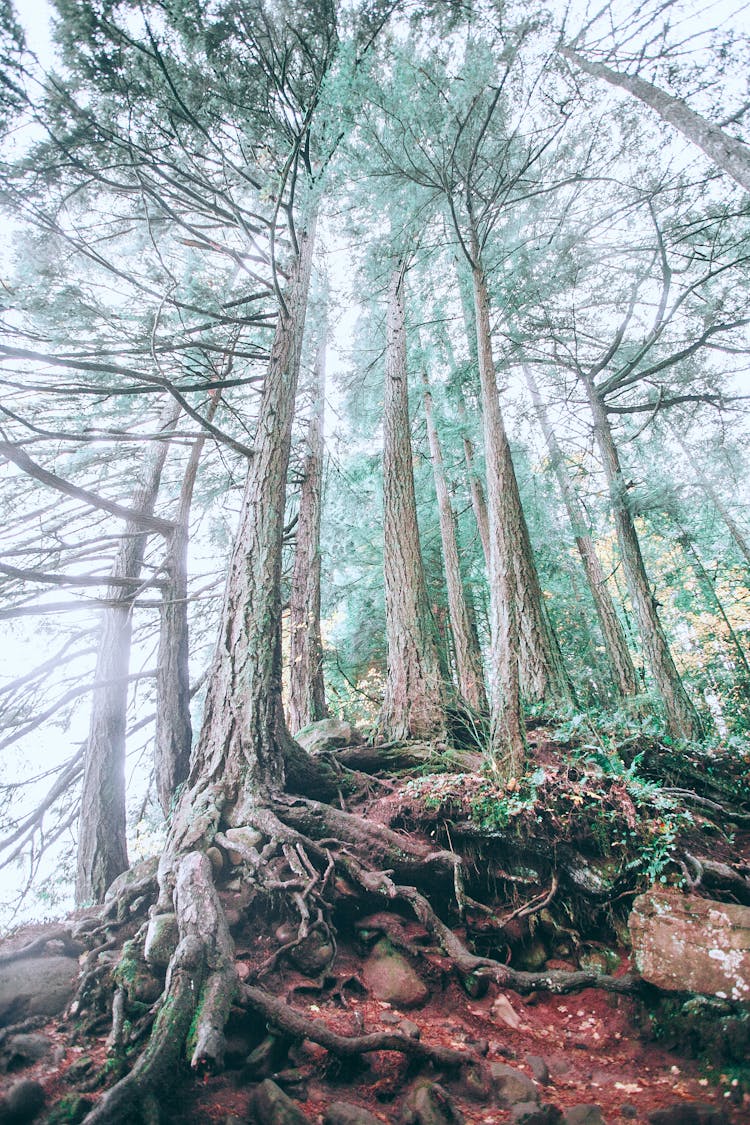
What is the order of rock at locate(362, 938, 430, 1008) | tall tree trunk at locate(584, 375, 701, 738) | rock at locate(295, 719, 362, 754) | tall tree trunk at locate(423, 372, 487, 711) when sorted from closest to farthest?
rock at locate(362, 938, 430, 1008) → rock at locate(295, 719, 362, 754) → tall tree trunk at locate(584, 375, 701, 738) → tall tree trunk at locate(423, 372, 487, 711)

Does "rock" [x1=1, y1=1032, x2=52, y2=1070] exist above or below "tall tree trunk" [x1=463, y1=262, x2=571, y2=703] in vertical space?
below

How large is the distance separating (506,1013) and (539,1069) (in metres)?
0.44

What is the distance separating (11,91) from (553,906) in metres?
8.44

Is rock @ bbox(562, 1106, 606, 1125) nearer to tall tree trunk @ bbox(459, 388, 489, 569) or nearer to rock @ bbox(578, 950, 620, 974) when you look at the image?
rock @ bbox(578, 950, 620, 974)

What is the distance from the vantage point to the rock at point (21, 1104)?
1.71m

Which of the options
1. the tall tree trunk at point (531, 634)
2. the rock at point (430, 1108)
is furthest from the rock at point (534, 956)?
the tall tree trunk at point (531, 634)

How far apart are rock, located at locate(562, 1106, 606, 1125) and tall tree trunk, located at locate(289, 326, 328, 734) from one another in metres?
4.79

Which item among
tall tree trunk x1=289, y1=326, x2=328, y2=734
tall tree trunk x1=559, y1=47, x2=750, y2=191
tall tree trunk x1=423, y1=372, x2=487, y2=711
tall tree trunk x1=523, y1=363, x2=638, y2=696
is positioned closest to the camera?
tall tree trunk x1=559, y1=47, x2=750, y2=191

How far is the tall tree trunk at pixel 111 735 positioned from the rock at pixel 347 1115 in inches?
166

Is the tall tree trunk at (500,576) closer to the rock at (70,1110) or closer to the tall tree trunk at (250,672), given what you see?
the tall tree trunk at (250,672)

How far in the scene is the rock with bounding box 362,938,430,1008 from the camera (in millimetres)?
2740

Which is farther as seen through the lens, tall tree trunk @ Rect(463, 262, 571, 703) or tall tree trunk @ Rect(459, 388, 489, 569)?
tall tree trunk @ Rect(459, 388, 489, 569)

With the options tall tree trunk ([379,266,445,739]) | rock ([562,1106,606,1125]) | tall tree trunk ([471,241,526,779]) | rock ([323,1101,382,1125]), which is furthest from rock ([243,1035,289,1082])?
tall tree trunk ([379,266,445,739])

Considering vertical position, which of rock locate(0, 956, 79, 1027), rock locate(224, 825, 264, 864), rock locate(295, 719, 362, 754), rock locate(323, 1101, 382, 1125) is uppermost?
rock locate(295, 719, 362, 754)
